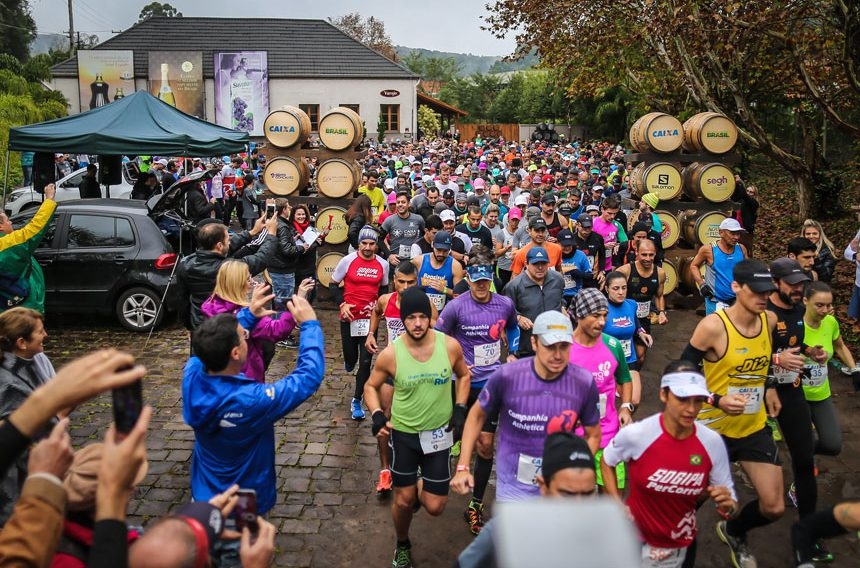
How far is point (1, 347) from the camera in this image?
4227 millimetres

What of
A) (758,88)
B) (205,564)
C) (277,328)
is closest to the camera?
(205,564)

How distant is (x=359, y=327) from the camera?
7523 mm

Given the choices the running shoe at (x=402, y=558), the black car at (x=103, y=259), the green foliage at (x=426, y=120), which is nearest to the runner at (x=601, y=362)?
the running shoe at (x=402, y=558)

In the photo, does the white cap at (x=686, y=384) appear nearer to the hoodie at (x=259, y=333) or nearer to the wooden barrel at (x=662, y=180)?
the hoodie at (x=259, y=333)

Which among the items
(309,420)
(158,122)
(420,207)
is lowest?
(309,420)

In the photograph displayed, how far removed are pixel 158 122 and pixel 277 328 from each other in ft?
27.6

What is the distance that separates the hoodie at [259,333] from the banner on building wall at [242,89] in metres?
40.3

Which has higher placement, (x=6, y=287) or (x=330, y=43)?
(x=330, y=43)

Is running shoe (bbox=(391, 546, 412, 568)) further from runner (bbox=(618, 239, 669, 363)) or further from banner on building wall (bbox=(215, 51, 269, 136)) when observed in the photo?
banner on building wall (bbox=(215, 51, 269, 136))

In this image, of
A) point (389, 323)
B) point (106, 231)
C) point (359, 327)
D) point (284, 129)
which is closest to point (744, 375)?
point (389, 323)

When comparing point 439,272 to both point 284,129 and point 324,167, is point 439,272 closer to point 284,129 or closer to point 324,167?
point 324,167

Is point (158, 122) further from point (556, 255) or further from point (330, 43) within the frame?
point (330, 43)

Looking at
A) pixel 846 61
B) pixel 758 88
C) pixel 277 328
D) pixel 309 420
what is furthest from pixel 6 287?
pixel 758 88

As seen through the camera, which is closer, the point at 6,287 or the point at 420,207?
the point at 6,287
